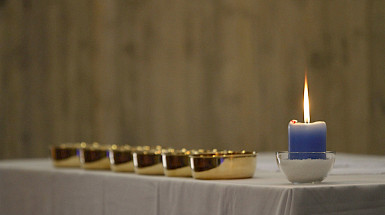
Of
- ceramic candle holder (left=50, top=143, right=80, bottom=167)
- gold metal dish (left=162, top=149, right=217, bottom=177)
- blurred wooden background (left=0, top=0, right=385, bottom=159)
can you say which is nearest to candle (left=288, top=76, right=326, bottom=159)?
gold metal dish (left=162, top=149, right=217, bottom=177)

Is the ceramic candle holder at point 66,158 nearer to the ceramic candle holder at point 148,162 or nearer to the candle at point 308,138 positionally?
the ceramic candle holder at point 148,162

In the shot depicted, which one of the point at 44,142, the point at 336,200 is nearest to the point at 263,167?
the point at 336,200

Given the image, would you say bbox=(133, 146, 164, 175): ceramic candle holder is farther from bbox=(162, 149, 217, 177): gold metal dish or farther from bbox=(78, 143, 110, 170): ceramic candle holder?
bbox=(78, 143, 110, 170): ceramic candle holder

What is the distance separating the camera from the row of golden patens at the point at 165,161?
1.57 metres

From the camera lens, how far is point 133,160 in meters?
1.82

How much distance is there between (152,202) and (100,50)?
3825mm

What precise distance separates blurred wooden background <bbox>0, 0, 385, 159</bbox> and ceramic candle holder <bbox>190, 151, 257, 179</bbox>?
299 cm

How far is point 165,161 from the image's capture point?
67.2 inches

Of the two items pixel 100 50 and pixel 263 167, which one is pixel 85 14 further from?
pixel 263 167

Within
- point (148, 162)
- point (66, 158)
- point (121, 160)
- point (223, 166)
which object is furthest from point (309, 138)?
point (66, 158)

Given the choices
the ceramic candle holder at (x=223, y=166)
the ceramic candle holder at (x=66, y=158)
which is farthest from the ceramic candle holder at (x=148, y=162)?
the ceramic candle holder at (x=66, y=158)

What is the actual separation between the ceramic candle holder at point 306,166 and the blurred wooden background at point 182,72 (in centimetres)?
314

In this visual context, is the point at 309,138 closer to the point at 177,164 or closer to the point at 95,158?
the point at 177,164

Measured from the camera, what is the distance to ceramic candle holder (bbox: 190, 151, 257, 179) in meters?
1.57
